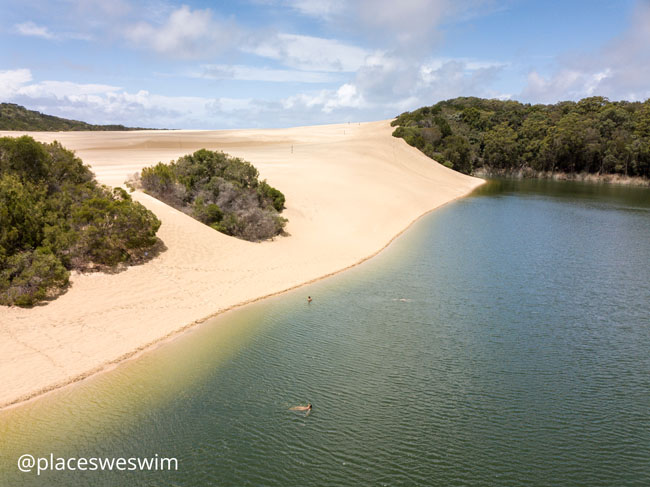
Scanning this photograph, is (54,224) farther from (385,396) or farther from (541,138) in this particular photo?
(541,138)

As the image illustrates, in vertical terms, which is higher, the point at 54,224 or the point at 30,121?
the point at 30,121

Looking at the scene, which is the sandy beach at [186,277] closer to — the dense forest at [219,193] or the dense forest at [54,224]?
the dense forest at [54,224]

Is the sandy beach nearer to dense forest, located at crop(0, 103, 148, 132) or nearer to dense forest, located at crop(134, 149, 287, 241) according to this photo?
dense forest, located at crop(134, 149, 287, 241)

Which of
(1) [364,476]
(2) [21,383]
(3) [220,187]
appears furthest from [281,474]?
(3) [220,187]

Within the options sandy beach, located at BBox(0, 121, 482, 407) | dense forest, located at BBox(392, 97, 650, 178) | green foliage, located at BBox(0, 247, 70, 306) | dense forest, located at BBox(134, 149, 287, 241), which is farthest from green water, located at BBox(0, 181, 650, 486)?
dense forest, located at BBox(392, 97, 650, 178)

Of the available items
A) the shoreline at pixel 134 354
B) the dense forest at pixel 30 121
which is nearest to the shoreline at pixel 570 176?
the shoreline at pixel 134 354

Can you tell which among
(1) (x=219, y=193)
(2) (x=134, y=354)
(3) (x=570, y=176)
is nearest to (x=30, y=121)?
(1) (x=219, y=193)
